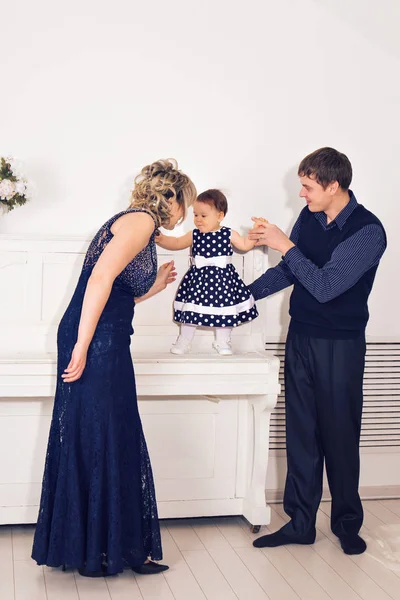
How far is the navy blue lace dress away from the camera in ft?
9.52

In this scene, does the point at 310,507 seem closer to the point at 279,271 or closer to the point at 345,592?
the point at 345,592

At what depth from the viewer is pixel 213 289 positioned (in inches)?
139

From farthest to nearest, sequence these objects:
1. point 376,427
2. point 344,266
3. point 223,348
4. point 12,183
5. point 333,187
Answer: point 376,427, point 223,348, point 12,183, point 333,187, point 344,266

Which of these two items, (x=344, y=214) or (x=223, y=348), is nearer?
(x=344, y=214)

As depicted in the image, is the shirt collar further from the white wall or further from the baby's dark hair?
the white wall

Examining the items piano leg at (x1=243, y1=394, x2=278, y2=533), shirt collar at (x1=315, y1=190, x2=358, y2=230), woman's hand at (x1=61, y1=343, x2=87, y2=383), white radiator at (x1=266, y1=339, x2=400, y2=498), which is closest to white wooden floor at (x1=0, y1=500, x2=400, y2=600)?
piano leg at (x1=243, y1=394, x2=278, y2=533)

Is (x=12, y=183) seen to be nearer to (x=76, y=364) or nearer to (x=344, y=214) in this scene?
(x=76, y=364)

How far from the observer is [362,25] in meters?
4.05

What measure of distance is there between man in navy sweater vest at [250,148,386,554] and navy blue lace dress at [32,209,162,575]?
0.72 metres

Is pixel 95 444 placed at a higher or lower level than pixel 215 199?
lower

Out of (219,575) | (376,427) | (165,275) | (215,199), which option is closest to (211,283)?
(165,275)

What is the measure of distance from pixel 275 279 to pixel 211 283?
0.28 meters

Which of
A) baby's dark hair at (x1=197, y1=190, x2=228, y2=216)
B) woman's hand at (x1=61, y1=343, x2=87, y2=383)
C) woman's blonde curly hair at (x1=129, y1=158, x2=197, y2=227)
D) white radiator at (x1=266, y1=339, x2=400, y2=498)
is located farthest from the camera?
white radiator at (x1=266, y1=339, x2=400, y2=498)

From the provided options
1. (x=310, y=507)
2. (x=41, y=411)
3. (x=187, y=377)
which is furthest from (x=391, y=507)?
(x=41, y=411)
